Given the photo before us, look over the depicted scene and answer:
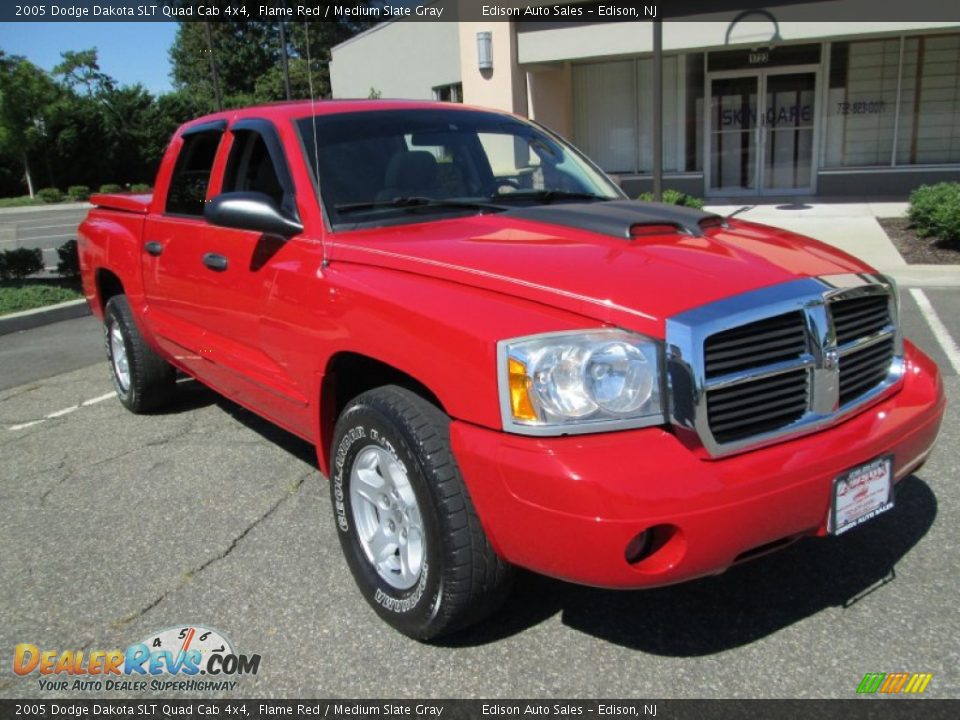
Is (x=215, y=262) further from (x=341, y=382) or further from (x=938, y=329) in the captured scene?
(x=938, y=329)

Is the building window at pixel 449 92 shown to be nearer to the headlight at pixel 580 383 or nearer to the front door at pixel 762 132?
the front door at pixel 762 132

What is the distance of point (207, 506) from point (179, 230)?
146cm

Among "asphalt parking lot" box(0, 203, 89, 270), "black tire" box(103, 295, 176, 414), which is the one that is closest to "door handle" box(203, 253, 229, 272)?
"black tire" box(103, 295, 176, 414)

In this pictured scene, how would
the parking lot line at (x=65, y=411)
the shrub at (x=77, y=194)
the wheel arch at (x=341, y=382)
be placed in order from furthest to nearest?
the shrub at (x=77, y=194) → the parking lot line at (x=65, y=411) → the wheel arch at (x=341, y=382)

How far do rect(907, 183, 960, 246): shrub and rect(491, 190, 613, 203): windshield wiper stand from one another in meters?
8.19

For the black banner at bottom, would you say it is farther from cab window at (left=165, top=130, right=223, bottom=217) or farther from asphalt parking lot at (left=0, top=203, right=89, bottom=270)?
asphalt parking lot at (left=0, top=203, right=89, bottom=270)

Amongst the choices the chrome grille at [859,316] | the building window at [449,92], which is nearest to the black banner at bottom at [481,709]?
the chrome grille at [859,316]

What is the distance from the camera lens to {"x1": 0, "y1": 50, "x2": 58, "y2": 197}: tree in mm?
37500

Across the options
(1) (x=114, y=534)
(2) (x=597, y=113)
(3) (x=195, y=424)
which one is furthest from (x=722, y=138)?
(1) (x=114, y=534)

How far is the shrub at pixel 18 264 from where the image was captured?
36.4 feet

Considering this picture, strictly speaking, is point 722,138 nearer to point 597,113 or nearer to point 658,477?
point 597,113

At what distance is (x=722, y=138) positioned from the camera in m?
17.3

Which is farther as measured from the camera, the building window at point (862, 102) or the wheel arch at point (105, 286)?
the building window at point (862, 102)

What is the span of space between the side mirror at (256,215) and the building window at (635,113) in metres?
15.3
